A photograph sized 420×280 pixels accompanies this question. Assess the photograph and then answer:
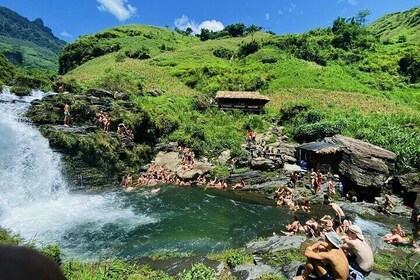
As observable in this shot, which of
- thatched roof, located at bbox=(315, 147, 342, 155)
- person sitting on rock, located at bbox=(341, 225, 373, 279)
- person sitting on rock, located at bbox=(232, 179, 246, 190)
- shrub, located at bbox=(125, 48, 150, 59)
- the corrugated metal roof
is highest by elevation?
shrub, located at bbox=(125, 48, 150, 59)

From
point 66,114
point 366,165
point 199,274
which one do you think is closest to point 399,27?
point 366,165

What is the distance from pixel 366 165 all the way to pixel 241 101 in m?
21.7

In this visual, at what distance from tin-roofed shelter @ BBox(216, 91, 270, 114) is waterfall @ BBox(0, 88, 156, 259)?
24.7m

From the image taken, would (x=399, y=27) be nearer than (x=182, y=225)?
No

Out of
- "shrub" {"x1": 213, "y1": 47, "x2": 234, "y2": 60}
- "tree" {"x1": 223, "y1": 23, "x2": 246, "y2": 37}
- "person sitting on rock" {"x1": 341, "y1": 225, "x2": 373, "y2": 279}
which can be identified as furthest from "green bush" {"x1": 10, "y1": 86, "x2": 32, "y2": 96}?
"tree" {"x1": 223, "y1": 23, "x2": 246, "y2": 37}

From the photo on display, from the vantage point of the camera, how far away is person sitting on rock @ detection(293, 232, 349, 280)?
722cm

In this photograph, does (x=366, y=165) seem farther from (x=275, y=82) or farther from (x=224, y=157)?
(x=275, y=82)

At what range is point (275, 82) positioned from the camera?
5944 cm

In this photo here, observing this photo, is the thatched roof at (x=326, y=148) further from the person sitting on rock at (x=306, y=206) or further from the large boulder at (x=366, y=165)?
the person sitting on rock at (x=306, y=206)

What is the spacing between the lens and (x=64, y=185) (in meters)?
22.3

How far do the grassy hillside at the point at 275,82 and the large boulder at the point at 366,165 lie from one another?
173 cm

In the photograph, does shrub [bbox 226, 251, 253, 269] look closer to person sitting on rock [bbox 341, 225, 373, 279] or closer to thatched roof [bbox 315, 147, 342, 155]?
person sitting on rock [bbox 341, 225, 373, 279]

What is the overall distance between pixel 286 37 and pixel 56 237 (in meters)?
78.9

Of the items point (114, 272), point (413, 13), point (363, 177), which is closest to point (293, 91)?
point (363, 177)
